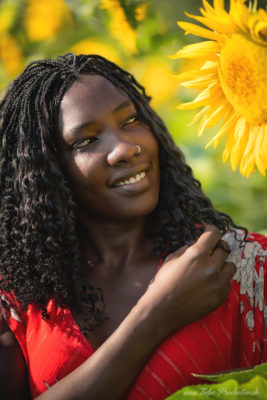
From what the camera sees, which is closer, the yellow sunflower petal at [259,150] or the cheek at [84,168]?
the yellow sunflower petal at [259,150]

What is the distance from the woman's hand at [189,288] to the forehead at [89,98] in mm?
406

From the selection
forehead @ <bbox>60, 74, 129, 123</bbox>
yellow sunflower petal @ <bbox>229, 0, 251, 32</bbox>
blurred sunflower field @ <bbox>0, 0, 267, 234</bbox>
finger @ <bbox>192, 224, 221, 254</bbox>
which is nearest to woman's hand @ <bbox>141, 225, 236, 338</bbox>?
finger @ <bbox>192, 224, 221, 254</bbox>

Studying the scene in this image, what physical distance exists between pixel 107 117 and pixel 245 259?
49 cm

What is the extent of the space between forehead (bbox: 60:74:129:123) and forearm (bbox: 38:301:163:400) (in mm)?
499

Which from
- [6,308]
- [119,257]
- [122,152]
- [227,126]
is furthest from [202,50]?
[6,308]

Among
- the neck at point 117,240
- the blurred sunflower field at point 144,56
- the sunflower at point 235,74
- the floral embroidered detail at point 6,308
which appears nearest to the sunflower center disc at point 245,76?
the sunflower at point 235,74

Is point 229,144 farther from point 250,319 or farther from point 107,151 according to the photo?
point 250,319

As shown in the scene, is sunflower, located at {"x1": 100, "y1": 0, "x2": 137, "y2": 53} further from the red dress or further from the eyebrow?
the red dress

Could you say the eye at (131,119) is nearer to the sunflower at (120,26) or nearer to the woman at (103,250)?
the woman at (103,250)

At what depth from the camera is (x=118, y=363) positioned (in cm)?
142

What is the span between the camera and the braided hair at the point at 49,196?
5.52ft

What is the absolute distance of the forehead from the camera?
158cm

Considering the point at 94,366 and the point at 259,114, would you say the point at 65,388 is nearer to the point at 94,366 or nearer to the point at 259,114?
the point at 94,366

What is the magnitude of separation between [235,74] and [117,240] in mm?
655
